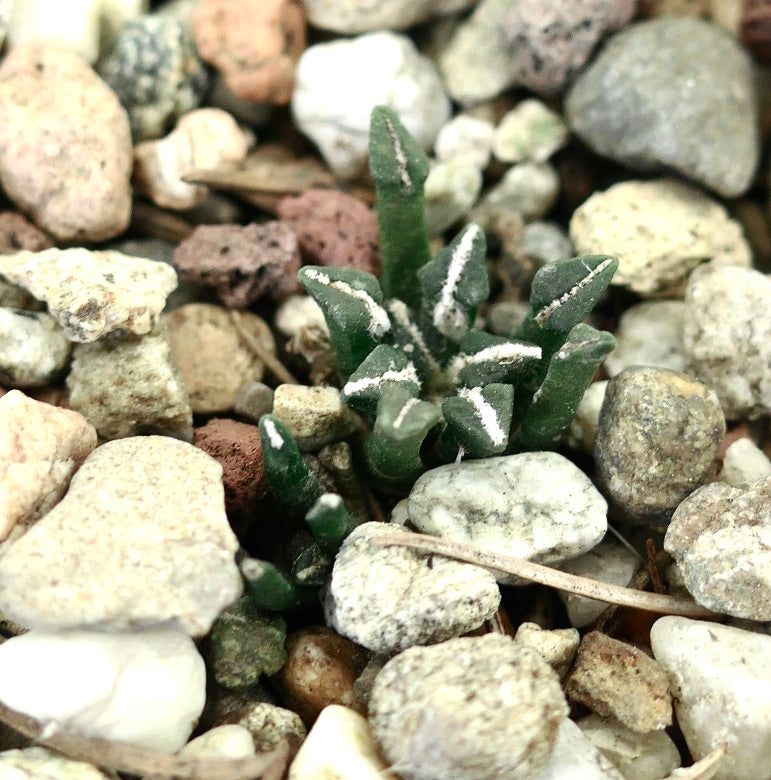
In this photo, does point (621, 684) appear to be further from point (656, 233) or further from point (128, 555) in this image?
point (656, 233)

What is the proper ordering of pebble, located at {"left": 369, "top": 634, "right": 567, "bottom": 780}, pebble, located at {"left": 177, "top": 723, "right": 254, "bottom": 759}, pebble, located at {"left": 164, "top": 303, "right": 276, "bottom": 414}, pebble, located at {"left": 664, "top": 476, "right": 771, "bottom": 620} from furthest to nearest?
pebble, located at {"left": 164, "top": 303, "right": 276, "bottom": 414}, pebble, located at {"left": 664, "top": 476, "right": 771, "bottom": 620}, pebble, located at {"left": 177, "top": 723, "right": 254, "bottom": 759}, pebble, located at {"left": 369, "top": 634, "right": 567, "bottom": 780}

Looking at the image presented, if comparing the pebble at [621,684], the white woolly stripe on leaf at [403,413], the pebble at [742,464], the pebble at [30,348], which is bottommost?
the pebble at [621,684]

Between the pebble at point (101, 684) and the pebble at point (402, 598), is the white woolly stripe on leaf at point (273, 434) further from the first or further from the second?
the pebble at point (101, 684)

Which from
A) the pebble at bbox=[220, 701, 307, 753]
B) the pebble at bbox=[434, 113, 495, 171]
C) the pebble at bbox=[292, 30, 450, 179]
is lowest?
the pebble at bbox=[220, 701, 307, 753]

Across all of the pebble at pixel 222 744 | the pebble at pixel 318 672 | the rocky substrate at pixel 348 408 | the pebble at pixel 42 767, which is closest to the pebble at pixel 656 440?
the rocky substrate at pixel 348 408

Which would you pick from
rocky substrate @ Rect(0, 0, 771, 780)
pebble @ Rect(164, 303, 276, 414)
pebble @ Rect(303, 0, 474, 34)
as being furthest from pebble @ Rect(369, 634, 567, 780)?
pebble @ Rect(303, 0, 474, 34)

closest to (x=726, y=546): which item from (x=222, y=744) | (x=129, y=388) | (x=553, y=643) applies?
(x=553, y=643)

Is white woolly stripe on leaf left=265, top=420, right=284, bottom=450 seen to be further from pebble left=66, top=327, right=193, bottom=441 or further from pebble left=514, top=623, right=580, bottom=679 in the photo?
pebble left=514, top=623, right=580, bottom=679

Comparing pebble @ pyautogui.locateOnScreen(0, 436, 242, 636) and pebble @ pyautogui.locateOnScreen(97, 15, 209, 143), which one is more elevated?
pebble @ pyautogui.locateOnScreen(97, 15, 209, 143)
